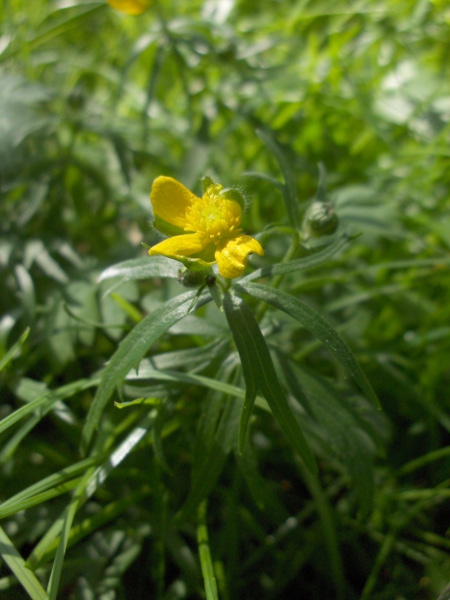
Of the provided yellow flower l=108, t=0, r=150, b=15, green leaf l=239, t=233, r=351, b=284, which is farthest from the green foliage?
yellow flower l=108, t=0, r=150, b=15

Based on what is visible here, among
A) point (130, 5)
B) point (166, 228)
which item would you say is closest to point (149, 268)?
point (166, 228)

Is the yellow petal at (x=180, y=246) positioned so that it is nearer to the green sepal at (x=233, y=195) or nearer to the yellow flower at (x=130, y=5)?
the green sepal at (x=233, y=195)

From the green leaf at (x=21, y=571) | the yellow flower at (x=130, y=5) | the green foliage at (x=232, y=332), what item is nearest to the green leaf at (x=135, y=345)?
the green foliage at (x=232, y=332)

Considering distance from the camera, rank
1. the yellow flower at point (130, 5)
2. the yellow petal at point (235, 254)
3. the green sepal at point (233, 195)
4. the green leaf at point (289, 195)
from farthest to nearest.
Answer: the yellow flower at point (130, 5), the green leaf at point (289, 195), the green sepal at point (233, 195), the yellow petal at point (235, 254)

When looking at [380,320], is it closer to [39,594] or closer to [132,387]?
[132,387]

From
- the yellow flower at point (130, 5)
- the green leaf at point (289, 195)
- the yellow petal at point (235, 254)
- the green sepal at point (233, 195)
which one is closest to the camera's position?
the yellow petal at point (235, 254)

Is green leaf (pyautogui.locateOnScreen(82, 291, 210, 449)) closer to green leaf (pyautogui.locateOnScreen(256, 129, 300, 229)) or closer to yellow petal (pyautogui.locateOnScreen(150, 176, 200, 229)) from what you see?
yellow petal (pyautogui.locateOnScreen(150, 176, 200, 229))

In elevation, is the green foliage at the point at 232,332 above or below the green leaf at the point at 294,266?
below
